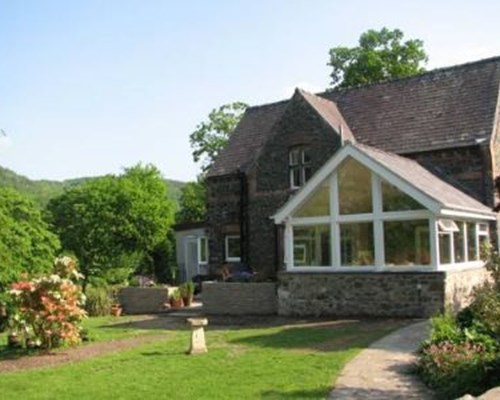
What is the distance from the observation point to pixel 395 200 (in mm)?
18875

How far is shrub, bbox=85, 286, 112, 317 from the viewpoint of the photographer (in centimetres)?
2430

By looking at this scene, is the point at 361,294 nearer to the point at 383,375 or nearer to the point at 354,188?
the point at 354,188

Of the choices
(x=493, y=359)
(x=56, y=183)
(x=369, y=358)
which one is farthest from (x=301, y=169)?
(x=56, y=183)

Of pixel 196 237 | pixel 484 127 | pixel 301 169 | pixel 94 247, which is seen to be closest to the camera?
pixel 484 127

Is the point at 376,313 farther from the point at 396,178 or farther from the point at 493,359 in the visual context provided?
the point at 493,359

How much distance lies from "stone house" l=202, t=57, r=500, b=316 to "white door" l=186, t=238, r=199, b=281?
680 cm

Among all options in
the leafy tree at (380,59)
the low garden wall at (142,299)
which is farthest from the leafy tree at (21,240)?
the leafy tree at (380,59)

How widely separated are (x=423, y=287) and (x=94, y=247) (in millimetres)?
25304

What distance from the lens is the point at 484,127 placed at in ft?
78.2

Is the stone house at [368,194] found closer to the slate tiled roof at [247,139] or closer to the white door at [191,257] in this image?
the slate tiled roof at [247,139]

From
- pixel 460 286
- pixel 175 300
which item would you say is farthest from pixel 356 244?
pixel 175 300

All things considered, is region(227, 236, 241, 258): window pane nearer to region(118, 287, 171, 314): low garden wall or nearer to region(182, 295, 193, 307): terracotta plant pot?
region(182, 295, 193, 307): terracotta plant pot

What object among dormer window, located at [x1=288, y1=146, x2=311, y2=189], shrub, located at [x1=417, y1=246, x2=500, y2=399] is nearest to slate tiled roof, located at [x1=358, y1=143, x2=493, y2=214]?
dormer window, located at [x1=288, y1=146, x2=311, y2=189]

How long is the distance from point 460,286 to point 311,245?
4.36 metres
